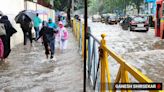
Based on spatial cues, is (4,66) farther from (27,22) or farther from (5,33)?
(27,22)

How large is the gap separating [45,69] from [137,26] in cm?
2587

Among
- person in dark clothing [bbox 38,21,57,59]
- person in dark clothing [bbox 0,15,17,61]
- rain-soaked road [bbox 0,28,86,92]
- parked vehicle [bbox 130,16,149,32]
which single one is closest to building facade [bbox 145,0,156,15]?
parked vehicle [bbox 130,16,149,32]

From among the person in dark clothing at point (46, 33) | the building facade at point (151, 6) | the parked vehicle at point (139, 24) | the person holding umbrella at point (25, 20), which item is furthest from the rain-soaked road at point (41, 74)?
the building facade at point (151, 6)

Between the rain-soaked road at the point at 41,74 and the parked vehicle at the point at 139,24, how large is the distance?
72.3 feet

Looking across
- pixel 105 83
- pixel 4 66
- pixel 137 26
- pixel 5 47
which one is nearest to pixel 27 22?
pixel 5 47

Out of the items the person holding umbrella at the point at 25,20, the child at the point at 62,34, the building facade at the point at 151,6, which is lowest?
the child at the point at 62,34

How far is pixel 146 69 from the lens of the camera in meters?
12.3

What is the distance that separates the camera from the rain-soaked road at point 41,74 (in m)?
9.08

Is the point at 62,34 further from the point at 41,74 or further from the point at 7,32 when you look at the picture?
the point at 41,74

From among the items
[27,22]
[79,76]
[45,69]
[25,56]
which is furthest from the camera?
[27,22]

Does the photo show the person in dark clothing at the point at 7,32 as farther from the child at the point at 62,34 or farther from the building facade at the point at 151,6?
the building facade at the point at 151,6

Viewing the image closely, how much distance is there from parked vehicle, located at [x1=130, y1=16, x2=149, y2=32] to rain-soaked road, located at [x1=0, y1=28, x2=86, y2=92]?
22.0m

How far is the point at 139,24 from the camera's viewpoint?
36.4m

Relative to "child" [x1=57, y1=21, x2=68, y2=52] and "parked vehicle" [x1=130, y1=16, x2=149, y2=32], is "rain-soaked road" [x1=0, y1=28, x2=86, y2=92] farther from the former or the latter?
"parked vehicle" [x1=130, y1=16, x2=149, y2=32]
